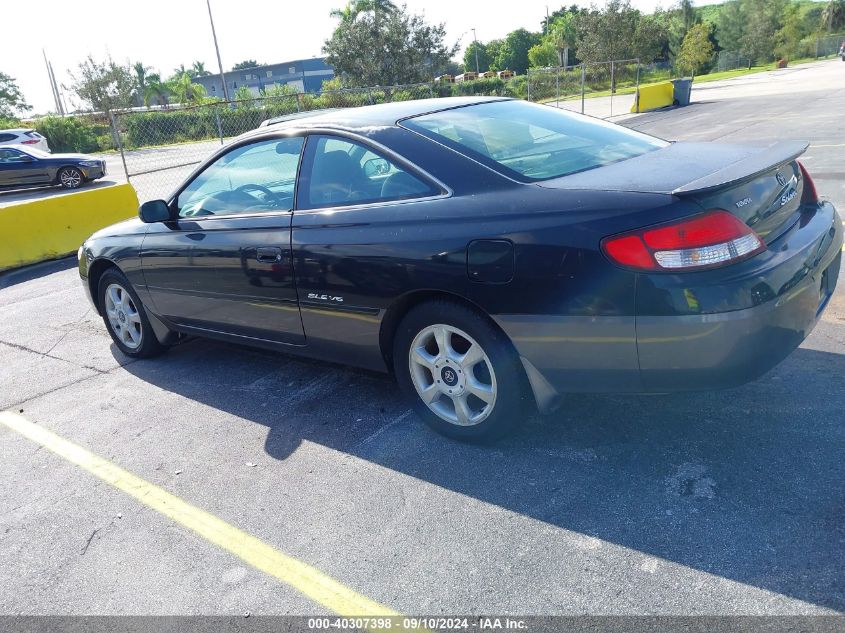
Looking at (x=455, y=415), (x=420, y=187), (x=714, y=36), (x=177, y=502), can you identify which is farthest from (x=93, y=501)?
(x=714, y=36)

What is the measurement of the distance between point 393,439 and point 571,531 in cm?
118

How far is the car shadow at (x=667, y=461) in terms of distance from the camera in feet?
8.18

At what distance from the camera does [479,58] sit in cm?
10544

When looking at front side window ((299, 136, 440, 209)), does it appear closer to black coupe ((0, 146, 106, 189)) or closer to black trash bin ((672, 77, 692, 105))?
black coupe ((0, 146, 106, 189))

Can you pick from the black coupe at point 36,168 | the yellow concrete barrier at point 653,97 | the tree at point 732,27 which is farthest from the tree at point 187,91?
the tree at point 732,27

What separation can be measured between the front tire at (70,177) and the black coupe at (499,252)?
17.6 meters

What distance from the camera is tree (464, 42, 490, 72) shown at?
102281 millimetres

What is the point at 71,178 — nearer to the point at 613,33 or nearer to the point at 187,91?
the point at 613,33

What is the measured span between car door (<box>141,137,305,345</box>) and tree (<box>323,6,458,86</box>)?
1737 inches

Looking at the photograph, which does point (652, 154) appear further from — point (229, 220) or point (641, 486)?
point (229, 220)

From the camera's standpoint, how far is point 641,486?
292 centimetres

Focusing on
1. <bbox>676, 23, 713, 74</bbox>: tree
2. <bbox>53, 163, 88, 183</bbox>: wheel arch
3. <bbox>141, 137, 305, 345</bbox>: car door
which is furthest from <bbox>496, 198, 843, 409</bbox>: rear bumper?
<bbox>676, 23, 713, 74</bbox>: tree

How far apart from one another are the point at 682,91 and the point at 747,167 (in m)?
26.4

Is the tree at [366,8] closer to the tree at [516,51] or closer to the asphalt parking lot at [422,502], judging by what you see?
the asphalt parking lot at [422,502]
